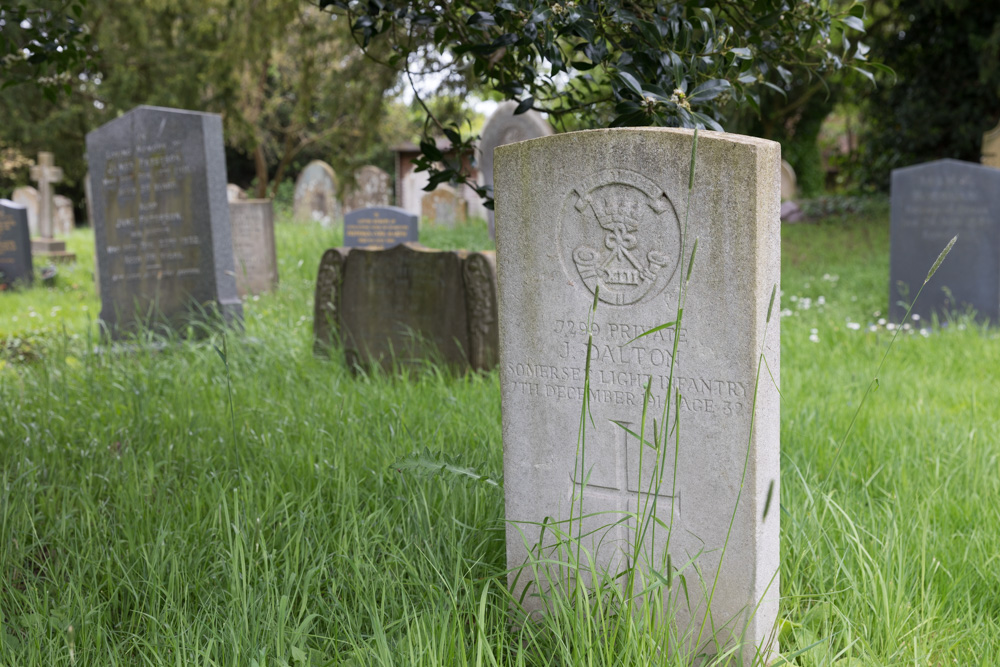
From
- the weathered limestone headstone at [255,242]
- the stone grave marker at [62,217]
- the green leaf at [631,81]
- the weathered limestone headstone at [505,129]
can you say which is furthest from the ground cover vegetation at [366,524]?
the stone grave marker at [62,217]

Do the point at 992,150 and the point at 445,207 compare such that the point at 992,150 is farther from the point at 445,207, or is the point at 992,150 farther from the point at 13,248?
the point at 13,248

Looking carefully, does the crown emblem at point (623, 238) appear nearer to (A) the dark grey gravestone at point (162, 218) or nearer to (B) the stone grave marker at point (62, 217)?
(A) the dark grey gravestone at point (162, 218)

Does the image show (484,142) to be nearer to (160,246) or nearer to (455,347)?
(160,246)

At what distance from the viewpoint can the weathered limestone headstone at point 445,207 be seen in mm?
13219

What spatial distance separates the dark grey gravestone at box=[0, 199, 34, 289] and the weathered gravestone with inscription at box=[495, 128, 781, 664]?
1036 cm

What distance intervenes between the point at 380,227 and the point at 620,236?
7335 mm

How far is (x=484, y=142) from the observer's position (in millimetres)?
11062

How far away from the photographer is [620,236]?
1.91 m

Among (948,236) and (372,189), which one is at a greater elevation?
(372,189)

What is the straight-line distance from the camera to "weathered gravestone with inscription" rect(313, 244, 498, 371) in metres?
4.70

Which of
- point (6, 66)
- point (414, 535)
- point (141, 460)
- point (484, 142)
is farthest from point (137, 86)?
point (414, 535)

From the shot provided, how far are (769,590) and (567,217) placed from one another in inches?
41.9

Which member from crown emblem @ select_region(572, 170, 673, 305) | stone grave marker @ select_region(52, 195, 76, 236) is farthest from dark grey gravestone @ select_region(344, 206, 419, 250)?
stone grave marker @ select_region(52, 195, 76, 236)

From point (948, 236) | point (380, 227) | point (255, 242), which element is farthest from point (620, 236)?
point (255, 242)
